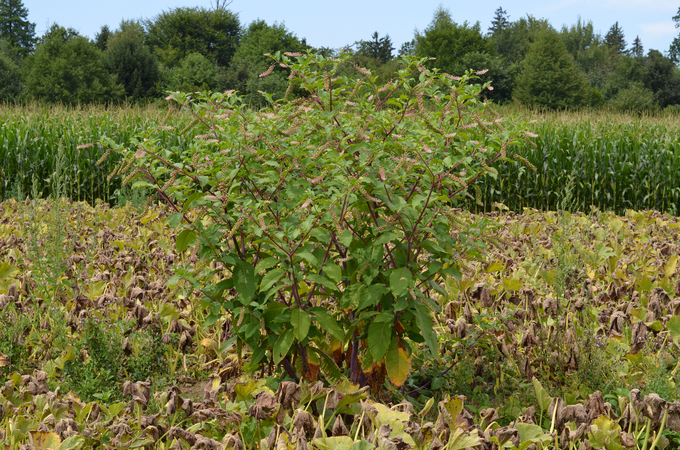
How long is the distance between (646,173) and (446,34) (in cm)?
4471

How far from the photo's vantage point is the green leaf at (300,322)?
200 cm

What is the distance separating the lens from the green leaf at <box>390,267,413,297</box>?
76.8 inches

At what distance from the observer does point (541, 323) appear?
3.14 m

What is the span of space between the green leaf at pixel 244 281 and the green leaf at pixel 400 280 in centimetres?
57

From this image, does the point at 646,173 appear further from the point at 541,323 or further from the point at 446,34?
the point at 446,34

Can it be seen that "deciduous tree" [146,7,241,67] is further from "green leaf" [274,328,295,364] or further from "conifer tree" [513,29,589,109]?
"green leaf" [274,328,295,364]

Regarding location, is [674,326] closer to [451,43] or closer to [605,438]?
[605,438]

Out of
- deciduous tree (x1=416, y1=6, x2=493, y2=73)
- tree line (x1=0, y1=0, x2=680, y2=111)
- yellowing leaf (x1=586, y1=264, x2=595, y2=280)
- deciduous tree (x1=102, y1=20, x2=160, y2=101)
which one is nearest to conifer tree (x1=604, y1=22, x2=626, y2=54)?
tree line (x1=0, y1=0, x2=680, y2=111)

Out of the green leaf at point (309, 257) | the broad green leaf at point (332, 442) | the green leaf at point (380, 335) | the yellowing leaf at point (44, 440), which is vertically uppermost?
the green leaf at point (309, 257)

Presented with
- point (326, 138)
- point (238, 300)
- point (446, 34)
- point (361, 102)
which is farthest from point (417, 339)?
point (446, 34)

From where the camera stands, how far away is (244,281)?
6.97 feet

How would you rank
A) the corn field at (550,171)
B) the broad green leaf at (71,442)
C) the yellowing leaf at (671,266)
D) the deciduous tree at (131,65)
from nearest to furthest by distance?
the broad green leaf at (71,442), the yellowing leaf at (671,266), the corn field at (550,171), the deciduous tree at (131,65)

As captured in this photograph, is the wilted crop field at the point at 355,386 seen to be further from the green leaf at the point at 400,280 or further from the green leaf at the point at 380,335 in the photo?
the green leaf at the point at 400,280

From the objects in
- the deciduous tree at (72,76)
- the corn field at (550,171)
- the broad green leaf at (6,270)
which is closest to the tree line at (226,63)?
the deciduous tree at (72,76)
